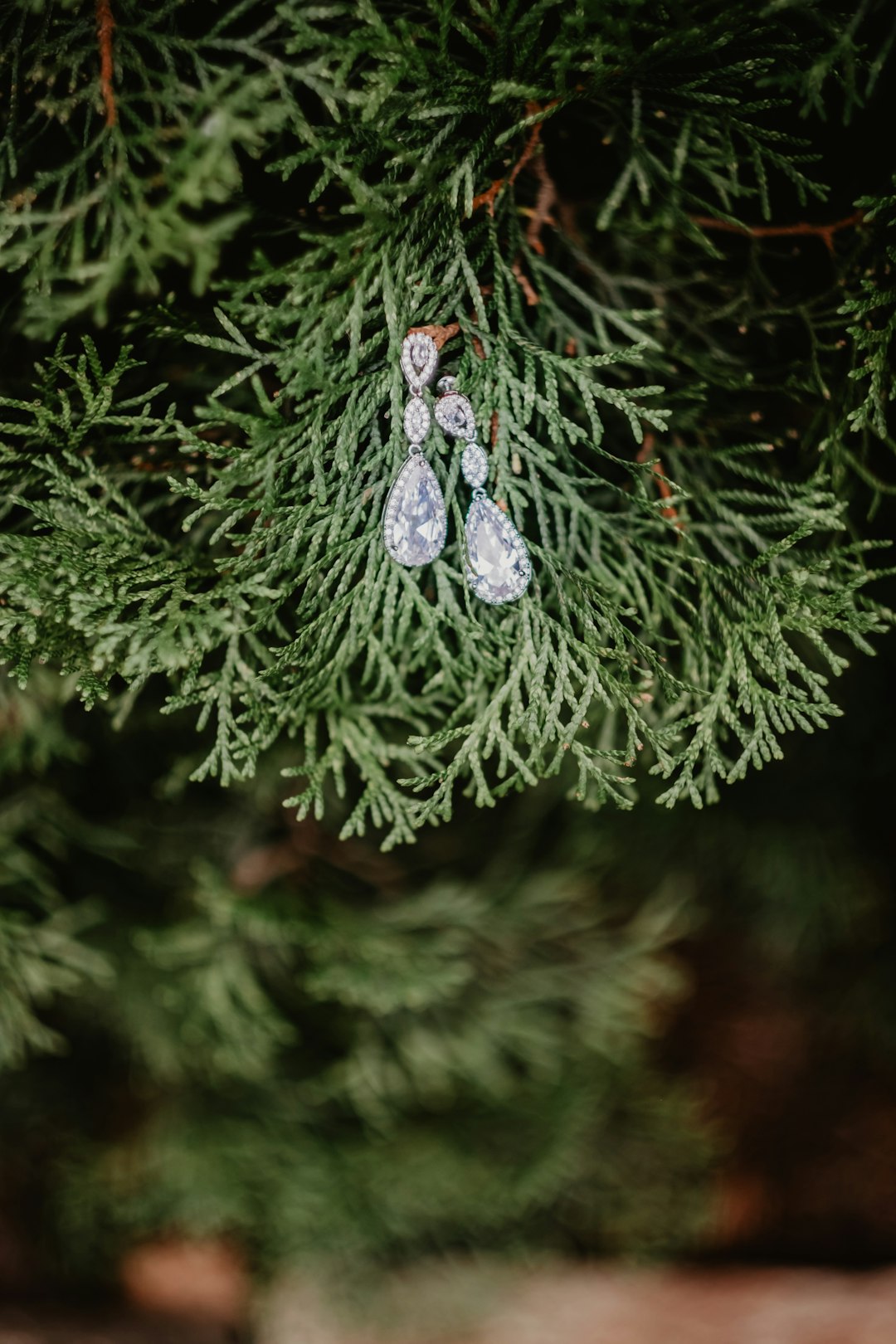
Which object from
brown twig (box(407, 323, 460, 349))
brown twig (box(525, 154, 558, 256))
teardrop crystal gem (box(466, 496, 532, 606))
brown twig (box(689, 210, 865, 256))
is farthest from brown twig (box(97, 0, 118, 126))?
brown twig (box(689, 210, 865, 256))

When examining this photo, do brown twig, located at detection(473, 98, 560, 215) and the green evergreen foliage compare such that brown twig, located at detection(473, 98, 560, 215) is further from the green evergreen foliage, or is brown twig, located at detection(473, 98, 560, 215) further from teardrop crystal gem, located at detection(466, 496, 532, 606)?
teardrop crystal gem, located at detection(466, 496, 532, 606)

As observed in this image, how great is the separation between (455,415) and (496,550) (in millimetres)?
174

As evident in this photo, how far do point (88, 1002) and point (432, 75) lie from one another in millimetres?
2437

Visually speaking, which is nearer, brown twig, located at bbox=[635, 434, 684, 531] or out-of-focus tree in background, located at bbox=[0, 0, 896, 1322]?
out-of-focus tree in background, located at bbox=[0, 0, 896, 1322]

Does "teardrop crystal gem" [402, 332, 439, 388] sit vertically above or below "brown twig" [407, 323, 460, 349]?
below

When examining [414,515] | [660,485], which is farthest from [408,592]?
[660,485]

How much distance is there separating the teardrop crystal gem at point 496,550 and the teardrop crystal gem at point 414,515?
0.14ft

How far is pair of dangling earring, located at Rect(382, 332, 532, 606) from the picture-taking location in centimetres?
99

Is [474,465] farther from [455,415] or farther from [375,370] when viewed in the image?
[375,370]

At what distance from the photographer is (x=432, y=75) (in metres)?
0.97

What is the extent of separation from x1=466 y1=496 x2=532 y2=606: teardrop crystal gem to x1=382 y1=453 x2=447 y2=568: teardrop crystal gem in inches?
1.7

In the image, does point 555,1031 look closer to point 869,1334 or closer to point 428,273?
point 869,1334

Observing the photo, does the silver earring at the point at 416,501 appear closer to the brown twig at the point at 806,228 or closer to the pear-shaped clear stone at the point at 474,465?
the pear-shaped clear stone at the point at 474,465

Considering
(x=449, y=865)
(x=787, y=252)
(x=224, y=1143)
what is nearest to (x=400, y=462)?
(x=787, y=252)
